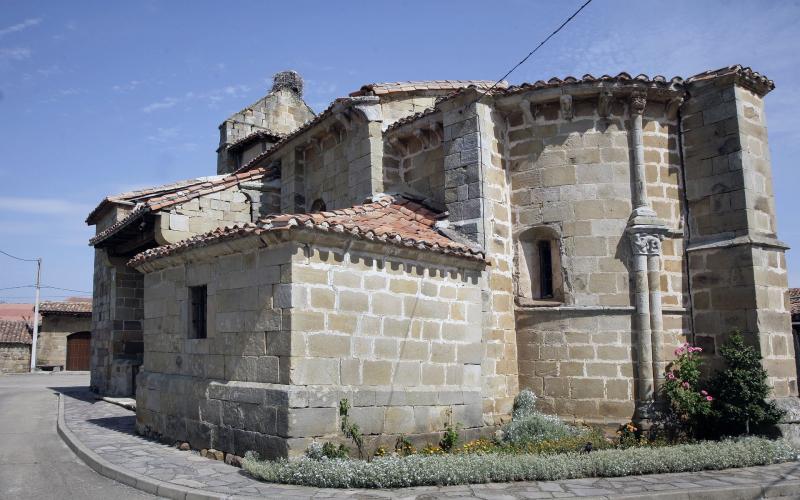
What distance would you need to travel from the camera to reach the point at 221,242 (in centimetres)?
881

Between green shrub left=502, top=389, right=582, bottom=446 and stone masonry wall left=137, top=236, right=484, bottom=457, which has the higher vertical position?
stone masonry wall left=137, top=236, right=484, bottom=457

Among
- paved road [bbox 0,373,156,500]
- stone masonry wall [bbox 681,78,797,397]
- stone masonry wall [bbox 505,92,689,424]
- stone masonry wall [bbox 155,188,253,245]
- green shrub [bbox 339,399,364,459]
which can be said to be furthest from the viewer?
stone masonry wall [bbox 155,188,253,245]

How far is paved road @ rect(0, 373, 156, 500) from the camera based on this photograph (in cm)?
717

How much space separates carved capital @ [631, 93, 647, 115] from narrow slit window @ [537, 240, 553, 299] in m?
2.61

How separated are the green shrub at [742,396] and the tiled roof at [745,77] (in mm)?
4240

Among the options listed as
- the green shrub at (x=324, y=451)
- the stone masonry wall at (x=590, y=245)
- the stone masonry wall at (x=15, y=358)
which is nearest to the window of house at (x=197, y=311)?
the green shrub at (x=324, y=451)

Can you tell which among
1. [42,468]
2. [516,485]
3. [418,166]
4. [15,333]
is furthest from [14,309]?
[516,485]

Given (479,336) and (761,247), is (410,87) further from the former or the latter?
(761,247)

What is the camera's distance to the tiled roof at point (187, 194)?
13297mm

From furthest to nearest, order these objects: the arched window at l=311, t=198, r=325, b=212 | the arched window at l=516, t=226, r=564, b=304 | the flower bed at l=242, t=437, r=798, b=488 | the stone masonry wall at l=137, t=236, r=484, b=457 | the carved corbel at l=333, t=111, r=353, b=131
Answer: the arched window at l=311, t=198, r=325, b=212, the carved corbel at l=333, t=111, r=353, b=131, the arched window at l=516, t=226, r=564, b=304, the stone masonry wall at l=137, t=236, r=484, b=457, the flower bed at l=242, t=437, r=798, b=488

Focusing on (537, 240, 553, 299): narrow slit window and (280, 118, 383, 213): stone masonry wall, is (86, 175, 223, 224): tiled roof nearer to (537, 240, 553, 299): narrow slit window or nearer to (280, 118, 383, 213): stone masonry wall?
(280, 118, 383, 213): stone masonry wall

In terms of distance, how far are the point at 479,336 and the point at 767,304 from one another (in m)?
4.48

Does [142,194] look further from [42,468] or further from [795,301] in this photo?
[795,301]

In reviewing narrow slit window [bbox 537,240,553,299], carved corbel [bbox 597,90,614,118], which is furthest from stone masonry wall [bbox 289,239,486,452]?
carved corbel [bbox 597,90,614,118]
